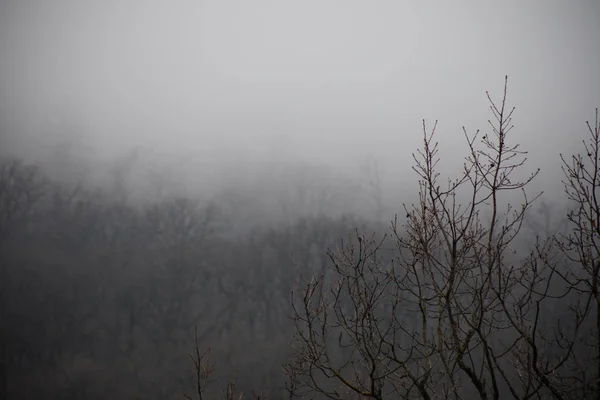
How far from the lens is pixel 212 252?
804 inches

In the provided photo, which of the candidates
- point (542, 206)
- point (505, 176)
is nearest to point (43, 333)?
point (505, 176)

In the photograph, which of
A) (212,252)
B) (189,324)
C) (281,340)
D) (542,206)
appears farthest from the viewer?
(212,252)

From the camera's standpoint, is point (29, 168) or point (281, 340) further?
point (29, 168)

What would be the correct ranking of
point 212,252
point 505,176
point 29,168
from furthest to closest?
1. point 29,168
2. point 212,252
3. point 505,176

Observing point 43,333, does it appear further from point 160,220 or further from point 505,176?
point 505,176

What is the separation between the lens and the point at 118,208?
69.8 feet

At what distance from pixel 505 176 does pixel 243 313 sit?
55.0 feet

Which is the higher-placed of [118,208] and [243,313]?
[118,208]

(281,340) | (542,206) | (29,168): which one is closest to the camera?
(542,206)

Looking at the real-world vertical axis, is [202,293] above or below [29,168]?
below

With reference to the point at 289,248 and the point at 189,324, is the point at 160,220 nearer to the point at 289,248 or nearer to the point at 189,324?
the point at 189,324

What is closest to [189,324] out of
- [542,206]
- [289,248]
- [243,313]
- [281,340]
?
[243,313]

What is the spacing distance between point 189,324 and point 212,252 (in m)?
4.04

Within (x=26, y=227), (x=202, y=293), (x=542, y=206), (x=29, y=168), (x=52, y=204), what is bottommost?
(x=202, y=293)
